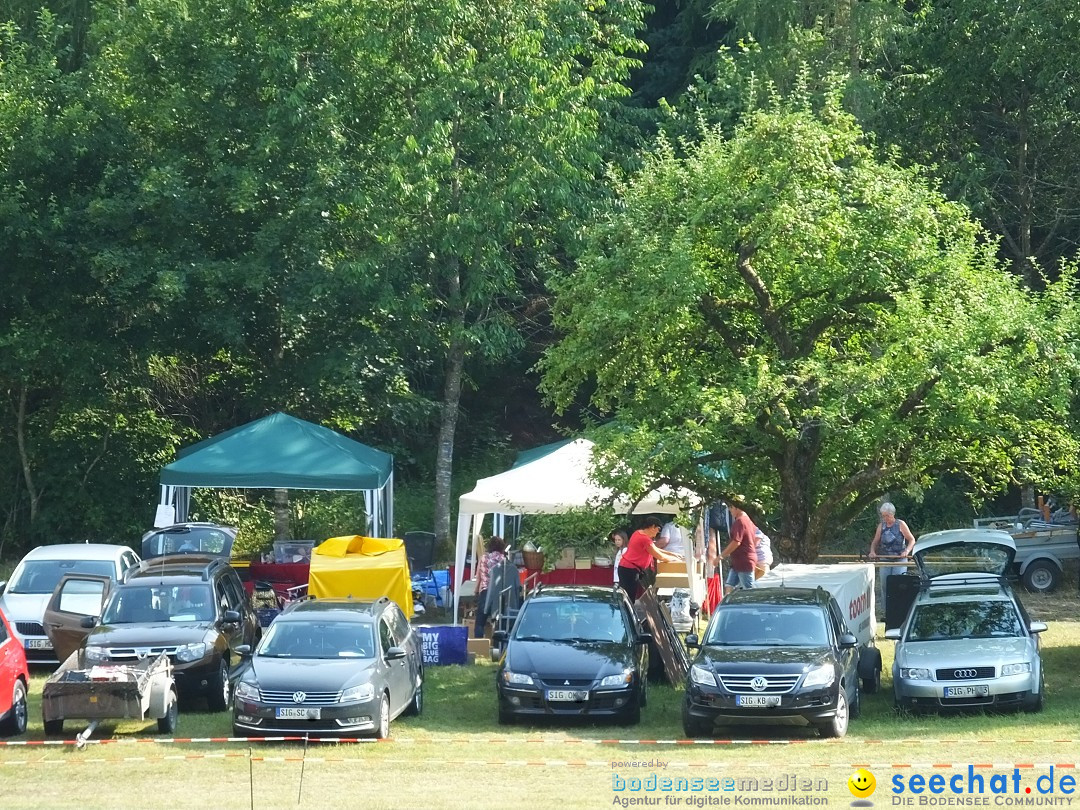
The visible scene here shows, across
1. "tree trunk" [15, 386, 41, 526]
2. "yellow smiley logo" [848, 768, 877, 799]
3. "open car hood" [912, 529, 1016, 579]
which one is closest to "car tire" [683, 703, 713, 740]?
"yellow smiley logo" [848, 768, 877, 799]

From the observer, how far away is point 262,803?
11.3 meters

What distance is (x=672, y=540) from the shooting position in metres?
21.1

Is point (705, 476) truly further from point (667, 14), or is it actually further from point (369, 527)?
point (667, 14)

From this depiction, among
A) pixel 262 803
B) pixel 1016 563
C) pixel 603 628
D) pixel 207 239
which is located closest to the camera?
pixel 262 803

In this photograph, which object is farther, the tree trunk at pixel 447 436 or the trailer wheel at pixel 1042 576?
the tree trunk at pixel 447 436

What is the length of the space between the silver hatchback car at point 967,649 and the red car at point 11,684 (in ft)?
31.5

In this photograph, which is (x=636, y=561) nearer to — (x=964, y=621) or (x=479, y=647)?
(x=479, y=647)

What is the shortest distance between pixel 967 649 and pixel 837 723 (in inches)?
92.0

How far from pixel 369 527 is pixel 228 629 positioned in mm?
6253

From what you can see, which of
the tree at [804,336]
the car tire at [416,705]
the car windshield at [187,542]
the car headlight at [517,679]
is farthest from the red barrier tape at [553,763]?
the car windshield at [187,542]

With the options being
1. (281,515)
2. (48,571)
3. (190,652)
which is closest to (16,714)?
(190,652)

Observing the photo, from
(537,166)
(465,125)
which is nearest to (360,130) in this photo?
(465,125)

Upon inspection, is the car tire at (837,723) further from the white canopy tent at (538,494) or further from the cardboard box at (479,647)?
the cardboard box at (479,647)

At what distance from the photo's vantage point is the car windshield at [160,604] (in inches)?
647
